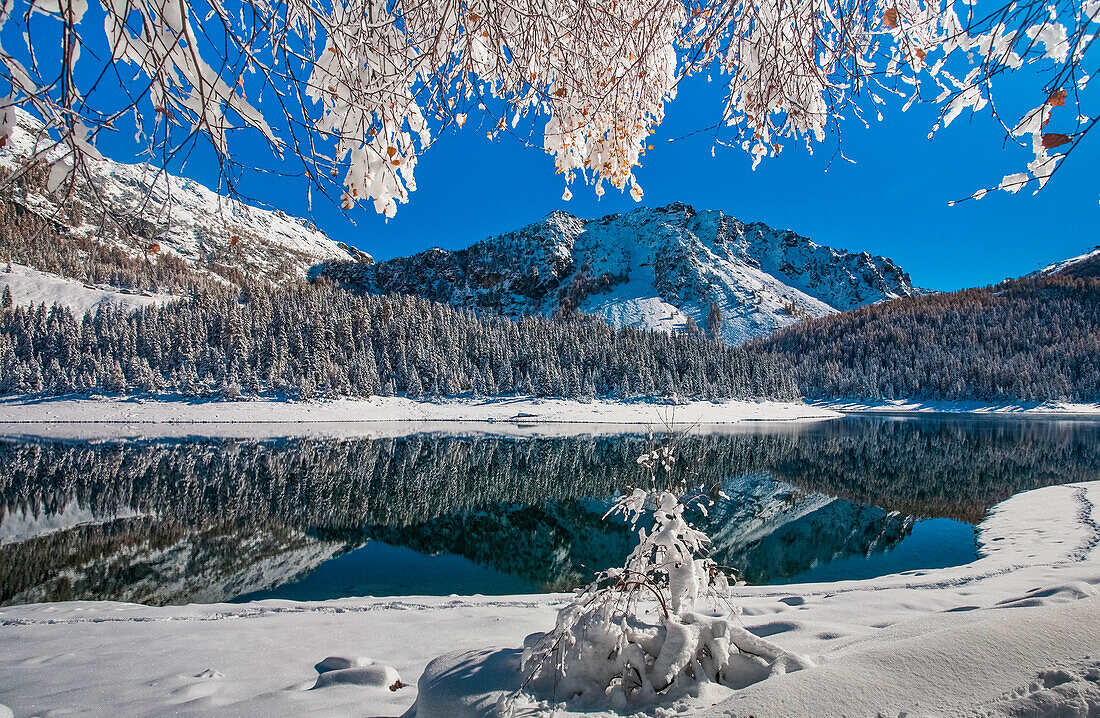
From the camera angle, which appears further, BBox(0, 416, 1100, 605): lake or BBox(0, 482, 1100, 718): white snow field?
BBox(0, 416, 1100, 605): lake

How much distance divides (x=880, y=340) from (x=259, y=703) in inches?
4848

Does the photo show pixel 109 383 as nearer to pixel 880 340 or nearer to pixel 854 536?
pixel 854 536

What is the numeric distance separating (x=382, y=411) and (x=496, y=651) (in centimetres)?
5334

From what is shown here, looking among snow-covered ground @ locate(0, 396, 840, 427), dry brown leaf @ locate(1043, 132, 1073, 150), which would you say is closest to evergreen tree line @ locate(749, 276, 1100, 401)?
snow-covered ground @ locate(0, 396, 840, 427)

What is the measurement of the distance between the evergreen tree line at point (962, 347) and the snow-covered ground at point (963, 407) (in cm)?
176

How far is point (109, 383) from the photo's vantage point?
48219 mm

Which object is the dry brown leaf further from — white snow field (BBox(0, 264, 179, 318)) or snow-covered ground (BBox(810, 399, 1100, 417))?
white snow field (BBox(0, 264, 179, 318))

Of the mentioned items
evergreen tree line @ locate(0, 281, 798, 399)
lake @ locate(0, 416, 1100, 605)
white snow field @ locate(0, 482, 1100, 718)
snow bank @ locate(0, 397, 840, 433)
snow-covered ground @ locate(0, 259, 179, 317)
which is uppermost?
snow-covered ground @ locate(0, 259, 179, 317)

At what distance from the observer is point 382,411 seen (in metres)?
53.4

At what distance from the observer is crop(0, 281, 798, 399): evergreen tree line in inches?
2016

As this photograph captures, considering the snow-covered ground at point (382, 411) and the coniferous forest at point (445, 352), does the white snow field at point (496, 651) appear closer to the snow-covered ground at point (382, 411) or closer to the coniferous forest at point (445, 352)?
the snow-covered ground at point (382, 411)

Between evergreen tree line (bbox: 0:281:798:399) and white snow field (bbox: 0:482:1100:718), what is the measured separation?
4879 cm

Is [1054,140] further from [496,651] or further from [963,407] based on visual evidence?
[963,407]

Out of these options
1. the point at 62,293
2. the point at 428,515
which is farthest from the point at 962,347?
the point at 62,293
